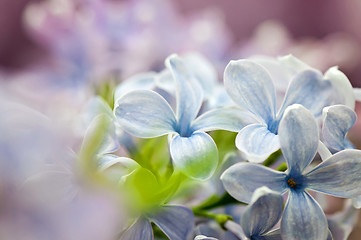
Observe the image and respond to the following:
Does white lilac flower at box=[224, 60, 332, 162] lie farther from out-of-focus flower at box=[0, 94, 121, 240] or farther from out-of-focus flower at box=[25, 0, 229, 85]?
out-of-focus flower at box=[25, 0, 229, 85]

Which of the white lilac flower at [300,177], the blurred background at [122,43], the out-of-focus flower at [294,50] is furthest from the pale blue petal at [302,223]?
the out-of-focus flower at [294,50]

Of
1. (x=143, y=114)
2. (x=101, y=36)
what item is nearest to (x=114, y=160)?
(x=143, y=114)

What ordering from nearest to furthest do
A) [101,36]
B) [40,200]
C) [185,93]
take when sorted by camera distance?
[40,200], [185,93], [101,36]

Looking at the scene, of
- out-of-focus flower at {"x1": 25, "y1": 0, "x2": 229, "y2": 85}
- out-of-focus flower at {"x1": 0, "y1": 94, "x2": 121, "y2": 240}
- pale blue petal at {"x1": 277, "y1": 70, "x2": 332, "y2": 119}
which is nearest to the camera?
out-of-focus flower at {"x1": 0, "y1": 94, "x2": 121, "y2": 240}

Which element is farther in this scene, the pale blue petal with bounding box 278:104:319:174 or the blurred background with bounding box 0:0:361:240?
Answer: the blurred background with bounding box 0:0:361:240

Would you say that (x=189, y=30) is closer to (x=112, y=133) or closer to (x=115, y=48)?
(x=115, y=48)

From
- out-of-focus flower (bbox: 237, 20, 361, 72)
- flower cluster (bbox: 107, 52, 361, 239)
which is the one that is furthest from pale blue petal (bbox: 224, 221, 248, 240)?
out-of-focus flower (bbox: 237, 20, 361, 72)

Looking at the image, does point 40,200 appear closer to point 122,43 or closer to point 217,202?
point 217,202
